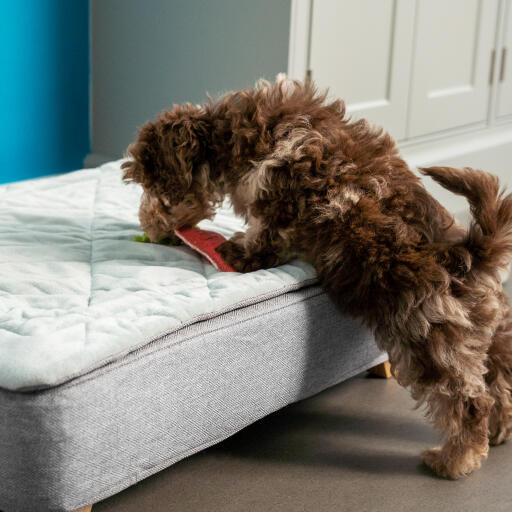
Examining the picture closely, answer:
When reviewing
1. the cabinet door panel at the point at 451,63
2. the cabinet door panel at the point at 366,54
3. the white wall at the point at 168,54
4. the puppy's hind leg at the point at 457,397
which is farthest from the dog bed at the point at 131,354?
the cabinet door panel at the point at 451,63

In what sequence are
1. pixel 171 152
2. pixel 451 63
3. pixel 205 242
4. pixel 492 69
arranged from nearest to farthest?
1. pixel 171 152
2. pixel 205 242
3. pixel 451 63
4. pixel 492 69

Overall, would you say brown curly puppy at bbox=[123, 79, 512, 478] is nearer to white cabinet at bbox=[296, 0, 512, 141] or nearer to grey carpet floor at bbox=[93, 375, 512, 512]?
grey carpet floor at bbox=[93, 375, 512, 512]

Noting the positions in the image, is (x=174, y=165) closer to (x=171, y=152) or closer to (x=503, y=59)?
(x=171, y=152)

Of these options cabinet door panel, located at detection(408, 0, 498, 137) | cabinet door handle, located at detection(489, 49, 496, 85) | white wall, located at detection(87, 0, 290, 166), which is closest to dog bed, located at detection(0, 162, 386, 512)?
white wall, located at detection(87, 0, 290, 166)

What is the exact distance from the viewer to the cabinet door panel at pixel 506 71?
11.4 feet

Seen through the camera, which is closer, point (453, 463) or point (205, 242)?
point (453, 463)

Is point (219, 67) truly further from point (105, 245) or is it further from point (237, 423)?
point (237, 423)

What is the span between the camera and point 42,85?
10.0 feet

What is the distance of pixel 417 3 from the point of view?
2.97m

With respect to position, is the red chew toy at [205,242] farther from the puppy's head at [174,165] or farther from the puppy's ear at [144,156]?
the puppy's ear at [144,156]

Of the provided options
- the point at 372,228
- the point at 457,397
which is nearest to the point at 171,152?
the point at 372,228

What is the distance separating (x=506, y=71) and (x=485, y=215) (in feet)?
7.63

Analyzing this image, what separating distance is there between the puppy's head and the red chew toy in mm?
31

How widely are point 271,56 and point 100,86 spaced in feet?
2.79
